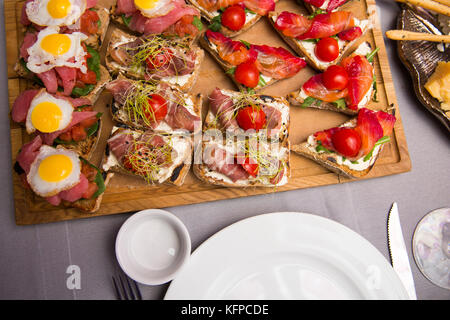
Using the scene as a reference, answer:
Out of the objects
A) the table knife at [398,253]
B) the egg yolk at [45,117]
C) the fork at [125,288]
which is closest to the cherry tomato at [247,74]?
the egg yolk at [45,117]

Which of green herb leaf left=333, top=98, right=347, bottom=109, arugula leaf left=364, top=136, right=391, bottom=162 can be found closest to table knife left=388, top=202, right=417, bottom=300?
arugula leaf left=364, top=136, right=391, bottom=162

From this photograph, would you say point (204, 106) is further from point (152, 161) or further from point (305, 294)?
point (305, 294)

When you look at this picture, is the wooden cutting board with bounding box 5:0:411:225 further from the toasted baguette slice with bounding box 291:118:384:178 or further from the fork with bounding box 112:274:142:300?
the fork with bounding box 112:274:142:300

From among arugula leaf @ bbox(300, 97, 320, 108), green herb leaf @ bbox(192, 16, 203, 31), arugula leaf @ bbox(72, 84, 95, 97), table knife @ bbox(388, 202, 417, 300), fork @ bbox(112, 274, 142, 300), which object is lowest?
fork @ bbox(112, 274, 142, 300)

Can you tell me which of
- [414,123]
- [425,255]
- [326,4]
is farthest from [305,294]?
[326,4]

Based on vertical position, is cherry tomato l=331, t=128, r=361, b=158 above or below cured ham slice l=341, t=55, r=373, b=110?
below

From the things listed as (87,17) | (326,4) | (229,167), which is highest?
(326,4)
